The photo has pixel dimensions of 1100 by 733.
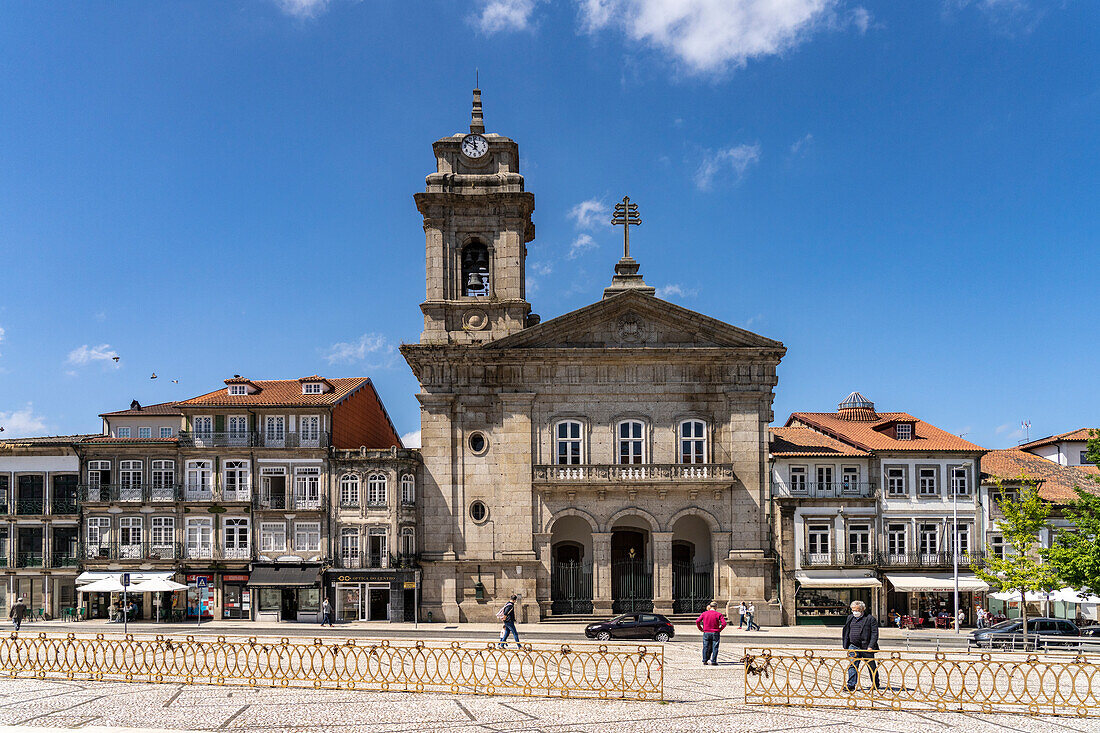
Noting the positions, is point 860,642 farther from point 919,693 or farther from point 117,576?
point 117,576

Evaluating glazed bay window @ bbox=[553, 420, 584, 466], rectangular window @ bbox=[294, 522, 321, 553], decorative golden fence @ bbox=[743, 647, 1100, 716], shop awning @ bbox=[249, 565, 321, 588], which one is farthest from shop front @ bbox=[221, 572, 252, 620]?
decorative golden fence @ bbox=[743, 647, 1100, 716]

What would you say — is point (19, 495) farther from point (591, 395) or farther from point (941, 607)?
point (941, 607)

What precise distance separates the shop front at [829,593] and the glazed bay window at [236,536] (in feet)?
85.6

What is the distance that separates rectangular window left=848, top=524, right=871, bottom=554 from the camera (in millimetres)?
47812

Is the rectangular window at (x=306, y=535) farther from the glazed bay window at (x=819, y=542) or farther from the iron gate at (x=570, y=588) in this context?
the glazed bay window at (x=819, y=542)

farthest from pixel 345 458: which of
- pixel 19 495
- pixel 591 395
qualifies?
pixel 19 495

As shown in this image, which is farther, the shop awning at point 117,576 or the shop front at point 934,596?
the shop front at point 934,596

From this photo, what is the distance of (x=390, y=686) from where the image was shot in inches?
907

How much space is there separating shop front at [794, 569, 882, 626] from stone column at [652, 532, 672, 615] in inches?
249

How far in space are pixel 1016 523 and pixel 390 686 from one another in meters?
26.3

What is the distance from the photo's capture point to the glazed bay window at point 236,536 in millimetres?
46531

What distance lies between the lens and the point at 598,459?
152ft

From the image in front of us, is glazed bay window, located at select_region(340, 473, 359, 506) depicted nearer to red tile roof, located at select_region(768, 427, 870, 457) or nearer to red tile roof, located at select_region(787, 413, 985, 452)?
red tile roof, located at select_region(768, 427, 870, 457)

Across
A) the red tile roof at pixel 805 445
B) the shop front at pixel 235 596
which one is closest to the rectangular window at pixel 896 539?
the red tile roof at pixel 805 445
